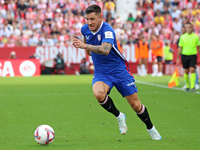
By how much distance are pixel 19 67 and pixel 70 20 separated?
554 cm

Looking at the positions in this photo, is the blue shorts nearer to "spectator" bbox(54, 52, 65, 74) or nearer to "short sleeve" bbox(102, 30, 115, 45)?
"short sleeve" bbox(102, 30, 115, 45)

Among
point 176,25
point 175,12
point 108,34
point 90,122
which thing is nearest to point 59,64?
point 176,25

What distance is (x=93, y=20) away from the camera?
255 inches

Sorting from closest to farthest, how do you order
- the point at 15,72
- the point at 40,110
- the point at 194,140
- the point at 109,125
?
1. the point at 194,140
2. the point at 109,125
3. the point at 40,110
4. the point at 15,72

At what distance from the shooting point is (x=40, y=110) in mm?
10508

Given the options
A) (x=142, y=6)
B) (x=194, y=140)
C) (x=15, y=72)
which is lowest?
(x=15, y=72)

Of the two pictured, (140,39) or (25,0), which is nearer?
(140,39)

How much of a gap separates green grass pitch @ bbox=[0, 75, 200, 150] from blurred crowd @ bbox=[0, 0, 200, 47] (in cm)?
1294

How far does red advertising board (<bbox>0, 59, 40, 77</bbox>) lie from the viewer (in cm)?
2477

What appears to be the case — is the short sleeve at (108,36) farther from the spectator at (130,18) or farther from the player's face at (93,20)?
the spectator at (130,18)

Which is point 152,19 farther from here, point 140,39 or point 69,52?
point 69,52

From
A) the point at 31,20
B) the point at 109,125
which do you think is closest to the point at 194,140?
the point at 109,125

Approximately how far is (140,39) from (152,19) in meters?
5.20

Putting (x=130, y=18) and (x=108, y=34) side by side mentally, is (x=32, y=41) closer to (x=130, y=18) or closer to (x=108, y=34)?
(x=130, y=18)
